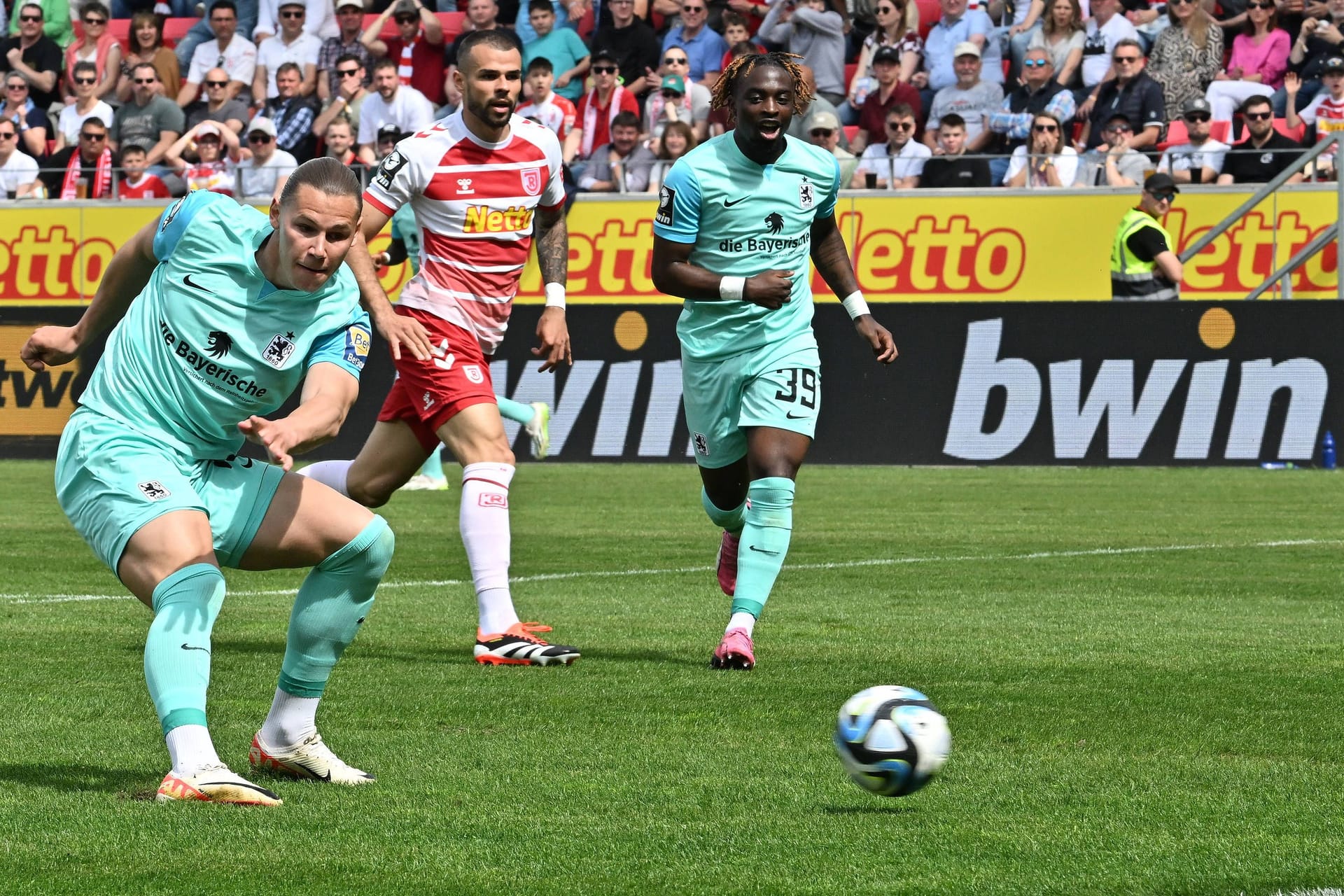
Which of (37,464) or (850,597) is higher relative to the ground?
(850,597)

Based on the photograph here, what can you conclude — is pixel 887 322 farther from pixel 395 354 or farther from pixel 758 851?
pixel 758 851

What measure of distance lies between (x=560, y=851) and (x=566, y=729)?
1686mm

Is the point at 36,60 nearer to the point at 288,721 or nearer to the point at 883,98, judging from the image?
the point at 883,98

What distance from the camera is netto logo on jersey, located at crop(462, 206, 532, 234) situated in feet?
27.8

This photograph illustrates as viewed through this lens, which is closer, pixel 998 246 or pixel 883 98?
pixel 998 246

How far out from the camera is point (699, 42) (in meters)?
22.2

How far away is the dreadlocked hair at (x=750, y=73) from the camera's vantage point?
26.2ft

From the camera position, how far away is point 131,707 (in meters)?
6.51

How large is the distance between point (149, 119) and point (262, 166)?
8.66 feet

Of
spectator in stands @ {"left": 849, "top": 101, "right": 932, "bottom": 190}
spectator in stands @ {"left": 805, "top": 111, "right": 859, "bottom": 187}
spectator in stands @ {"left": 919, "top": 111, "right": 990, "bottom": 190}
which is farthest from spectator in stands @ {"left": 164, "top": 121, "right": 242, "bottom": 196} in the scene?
spectator in stands @ {"left": 919, "top": 111, "right": 990, "bottom": 190}

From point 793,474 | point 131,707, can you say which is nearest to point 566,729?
point 131,707

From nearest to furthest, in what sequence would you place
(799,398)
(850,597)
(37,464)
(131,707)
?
1. (131,707)
2. (799,398)
3. (850,597)
4. (37,464)

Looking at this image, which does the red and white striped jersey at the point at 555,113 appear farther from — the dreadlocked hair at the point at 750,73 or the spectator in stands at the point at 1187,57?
the dreadlocked hair at the point at 750,73

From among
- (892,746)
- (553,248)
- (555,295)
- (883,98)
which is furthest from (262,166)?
(892,746)
